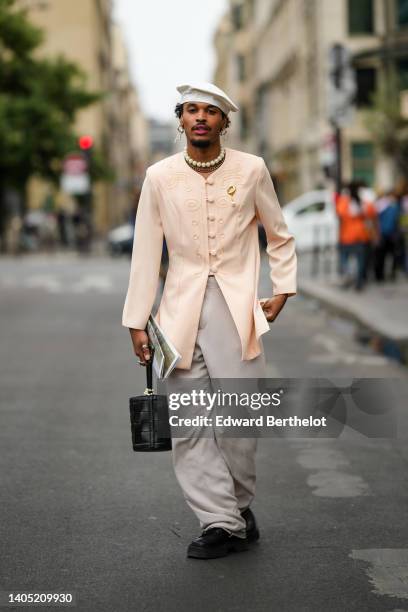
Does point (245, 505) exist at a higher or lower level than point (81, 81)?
lower

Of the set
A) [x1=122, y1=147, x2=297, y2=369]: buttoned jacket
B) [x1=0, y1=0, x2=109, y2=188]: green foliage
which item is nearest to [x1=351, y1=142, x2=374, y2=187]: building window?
[x1=0, y1=0, x2=109, y2=188]: green foliage

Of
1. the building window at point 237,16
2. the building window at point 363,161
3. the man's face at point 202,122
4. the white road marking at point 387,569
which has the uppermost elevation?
the building window at point 237,16

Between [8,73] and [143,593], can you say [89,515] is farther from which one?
[8,73]

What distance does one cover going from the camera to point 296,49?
2343 inches

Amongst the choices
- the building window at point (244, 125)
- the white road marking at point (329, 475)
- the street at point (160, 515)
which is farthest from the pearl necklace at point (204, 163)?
the building window at point (244, 125)

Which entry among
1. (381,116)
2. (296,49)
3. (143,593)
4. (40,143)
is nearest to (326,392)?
(143,593)

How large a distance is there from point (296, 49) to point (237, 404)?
56.0 meters

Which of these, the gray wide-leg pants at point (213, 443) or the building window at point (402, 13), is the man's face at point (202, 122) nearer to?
the gray wide-leg pants at point (213, 443)

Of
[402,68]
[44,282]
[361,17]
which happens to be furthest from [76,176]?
[44,282]

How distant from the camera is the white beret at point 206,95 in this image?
4906mm

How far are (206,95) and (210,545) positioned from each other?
1.72 metres

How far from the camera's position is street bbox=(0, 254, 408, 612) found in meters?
4.56

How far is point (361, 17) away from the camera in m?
49.3

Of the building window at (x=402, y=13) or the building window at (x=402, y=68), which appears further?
the building window at (x=402, y=13)
